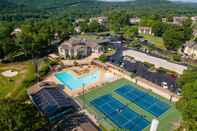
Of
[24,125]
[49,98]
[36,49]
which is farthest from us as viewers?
[36,49]

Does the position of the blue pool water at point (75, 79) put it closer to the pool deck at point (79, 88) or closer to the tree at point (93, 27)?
the pool deck at point (79, 88)

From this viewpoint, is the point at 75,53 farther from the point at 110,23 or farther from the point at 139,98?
the point at 110,23

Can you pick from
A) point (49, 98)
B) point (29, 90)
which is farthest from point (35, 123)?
point (29, 90)

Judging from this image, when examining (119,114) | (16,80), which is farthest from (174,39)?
(16,80)

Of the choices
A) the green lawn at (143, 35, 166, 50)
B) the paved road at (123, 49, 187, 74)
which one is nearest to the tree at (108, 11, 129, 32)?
the green lawn at (143, 35, 166, 50)

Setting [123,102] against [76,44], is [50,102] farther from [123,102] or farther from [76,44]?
[76,44]

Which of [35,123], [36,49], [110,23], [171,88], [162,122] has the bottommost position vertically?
[162,122]

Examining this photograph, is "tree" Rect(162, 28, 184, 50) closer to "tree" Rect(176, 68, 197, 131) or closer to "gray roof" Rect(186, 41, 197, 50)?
"gray roof" Rect(186, 41, 197, 50)

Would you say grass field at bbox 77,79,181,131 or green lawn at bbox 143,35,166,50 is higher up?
green lawn at bbox 143,35,166,50
